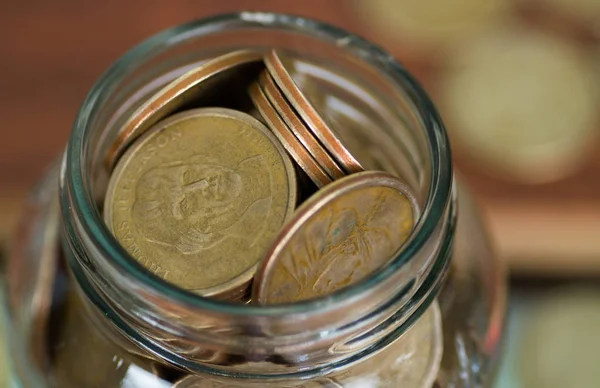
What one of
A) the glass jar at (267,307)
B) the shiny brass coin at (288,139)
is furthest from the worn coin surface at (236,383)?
the shiny brass coin at (288,139)

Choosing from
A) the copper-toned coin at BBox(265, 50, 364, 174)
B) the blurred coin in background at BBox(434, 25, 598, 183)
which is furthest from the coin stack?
the blurred coin in background at BBox(434, 25, 598, 183)

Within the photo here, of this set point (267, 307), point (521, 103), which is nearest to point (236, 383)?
point (267, 307)

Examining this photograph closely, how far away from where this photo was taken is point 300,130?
435 mm

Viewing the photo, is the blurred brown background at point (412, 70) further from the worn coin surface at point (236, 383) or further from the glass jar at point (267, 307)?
the worn coin surface at point (236, 383)

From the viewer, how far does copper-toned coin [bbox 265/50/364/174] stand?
0.42 meters

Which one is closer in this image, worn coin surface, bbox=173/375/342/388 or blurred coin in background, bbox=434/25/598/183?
worn coin surface, bbox=173/375/342/388

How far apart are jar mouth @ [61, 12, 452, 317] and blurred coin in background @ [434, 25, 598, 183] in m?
0.57

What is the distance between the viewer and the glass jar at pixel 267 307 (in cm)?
39

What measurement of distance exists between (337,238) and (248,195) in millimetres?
58

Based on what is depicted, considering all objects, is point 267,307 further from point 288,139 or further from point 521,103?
point 521,103

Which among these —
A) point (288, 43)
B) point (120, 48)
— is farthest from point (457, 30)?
point (288, 43)

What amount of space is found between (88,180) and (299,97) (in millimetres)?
125

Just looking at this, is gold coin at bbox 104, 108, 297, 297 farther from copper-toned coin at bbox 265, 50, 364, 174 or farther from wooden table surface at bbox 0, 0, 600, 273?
wooden table surface at bbox 0, 0, 600, 273

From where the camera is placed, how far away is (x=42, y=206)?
0.60 meters
